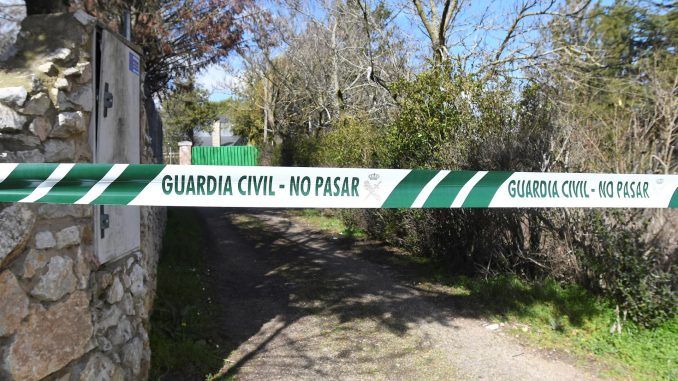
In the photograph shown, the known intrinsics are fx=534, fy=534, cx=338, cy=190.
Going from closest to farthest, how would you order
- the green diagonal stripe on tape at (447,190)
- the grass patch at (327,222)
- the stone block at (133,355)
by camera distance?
the stone block at (133,355)
the green diagonal stripe on tape at (447,190)
the grass patch at (327,222)

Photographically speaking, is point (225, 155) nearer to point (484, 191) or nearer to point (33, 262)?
point (484, 191)

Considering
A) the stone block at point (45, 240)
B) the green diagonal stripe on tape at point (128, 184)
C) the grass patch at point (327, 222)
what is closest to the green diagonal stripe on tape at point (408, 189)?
the green diagonal stripe on tape at point (128, 184)

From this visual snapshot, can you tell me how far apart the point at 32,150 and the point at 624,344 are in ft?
17.0

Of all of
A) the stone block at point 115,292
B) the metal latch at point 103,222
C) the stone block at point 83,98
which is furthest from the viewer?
the stone block at point 115,292

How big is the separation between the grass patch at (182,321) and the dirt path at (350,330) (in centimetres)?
21

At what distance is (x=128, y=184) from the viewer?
3080mm

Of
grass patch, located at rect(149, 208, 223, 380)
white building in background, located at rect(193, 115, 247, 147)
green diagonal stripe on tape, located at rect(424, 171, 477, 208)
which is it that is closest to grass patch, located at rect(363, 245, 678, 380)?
green diagonal stripe on tape, located at rect(424, 171, 477, 208)

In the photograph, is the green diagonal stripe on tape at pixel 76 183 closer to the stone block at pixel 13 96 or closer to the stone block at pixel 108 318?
the stone block at pixel 13 96

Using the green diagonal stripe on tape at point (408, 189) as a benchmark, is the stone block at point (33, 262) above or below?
below

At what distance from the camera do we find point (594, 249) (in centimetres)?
587

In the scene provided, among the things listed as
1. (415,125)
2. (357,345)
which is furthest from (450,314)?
(415,125)

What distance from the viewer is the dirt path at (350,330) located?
4.68 metres

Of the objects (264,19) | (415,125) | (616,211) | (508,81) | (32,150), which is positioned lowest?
(616,211)

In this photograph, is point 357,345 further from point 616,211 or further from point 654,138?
point 654,138
